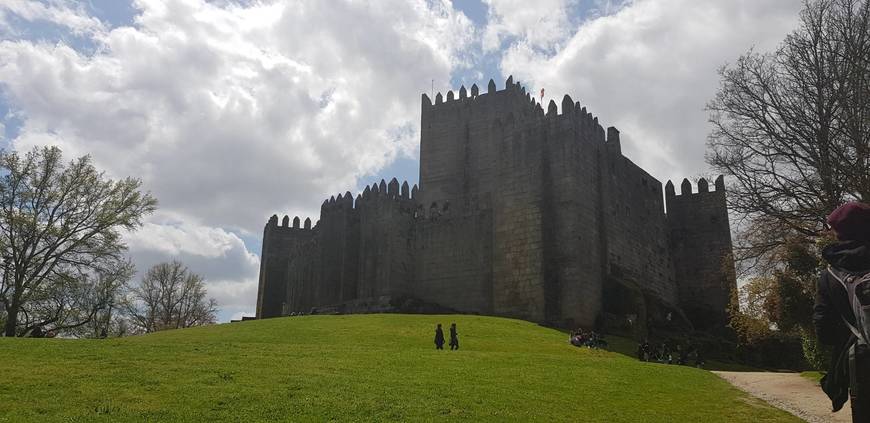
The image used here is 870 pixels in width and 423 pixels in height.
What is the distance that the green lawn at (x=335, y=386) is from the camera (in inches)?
466

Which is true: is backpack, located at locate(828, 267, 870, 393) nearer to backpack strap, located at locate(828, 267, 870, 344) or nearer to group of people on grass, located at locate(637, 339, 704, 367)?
backpack strap, located at locate(828, 267, 870, 344)

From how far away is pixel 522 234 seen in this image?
39.9 metres

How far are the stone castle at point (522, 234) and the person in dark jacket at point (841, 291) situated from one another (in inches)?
1232

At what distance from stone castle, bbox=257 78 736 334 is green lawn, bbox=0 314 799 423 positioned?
1736 centimetres

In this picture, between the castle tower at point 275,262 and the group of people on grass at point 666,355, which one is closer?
the group of people on grass at point 666,355

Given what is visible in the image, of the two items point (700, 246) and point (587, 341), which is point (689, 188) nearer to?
point (700, 246)

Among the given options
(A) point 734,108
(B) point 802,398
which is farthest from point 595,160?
(B) point 802,398

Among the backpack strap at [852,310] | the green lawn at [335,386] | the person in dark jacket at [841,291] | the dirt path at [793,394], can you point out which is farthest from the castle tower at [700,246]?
the backpack strap at [852,310]

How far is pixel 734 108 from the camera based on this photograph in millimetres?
23938

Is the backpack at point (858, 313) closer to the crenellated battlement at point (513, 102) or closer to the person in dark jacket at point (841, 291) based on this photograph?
the person in dark jacket at point (841, 291)

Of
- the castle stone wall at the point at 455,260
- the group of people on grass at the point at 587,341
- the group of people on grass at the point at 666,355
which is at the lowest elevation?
the group of people on grass at the point at 666,355

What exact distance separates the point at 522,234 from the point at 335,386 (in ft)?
87.7

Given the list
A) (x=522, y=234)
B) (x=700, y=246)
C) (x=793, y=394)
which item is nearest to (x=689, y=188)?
(x=700, y=246)

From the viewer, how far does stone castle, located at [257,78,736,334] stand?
3884 cm
